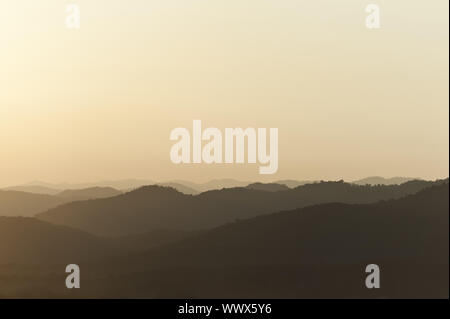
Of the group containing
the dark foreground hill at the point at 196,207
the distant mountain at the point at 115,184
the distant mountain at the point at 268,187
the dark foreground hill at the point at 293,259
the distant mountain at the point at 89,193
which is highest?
the distant mountain at the point at 115,184

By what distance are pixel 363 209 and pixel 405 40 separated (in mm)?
1066

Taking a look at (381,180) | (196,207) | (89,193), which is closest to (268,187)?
(196,207)

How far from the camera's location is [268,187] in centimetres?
317

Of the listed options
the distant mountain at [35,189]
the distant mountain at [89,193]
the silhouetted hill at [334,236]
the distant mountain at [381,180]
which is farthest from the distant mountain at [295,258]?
the distant mountain at [35,189]

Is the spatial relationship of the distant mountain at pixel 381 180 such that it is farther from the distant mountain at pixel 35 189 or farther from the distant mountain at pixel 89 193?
the distant mountain at pixel 35 189

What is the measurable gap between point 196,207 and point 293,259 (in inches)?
26.3

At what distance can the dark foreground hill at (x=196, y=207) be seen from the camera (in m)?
3.17

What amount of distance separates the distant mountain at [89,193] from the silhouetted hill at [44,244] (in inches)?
7.8

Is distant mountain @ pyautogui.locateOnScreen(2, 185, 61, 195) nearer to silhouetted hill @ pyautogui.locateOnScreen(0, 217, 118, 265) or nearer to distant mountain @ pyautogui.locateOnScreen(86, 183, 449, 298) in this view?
silhouetted hill @ pyautogui.locateOnScreen(0, 217, 118, 265)

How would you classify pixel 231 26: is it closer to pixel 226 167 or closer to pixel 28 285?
pixel 226 167

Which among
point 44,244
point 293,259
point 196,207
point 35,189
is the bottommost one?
point 293,259

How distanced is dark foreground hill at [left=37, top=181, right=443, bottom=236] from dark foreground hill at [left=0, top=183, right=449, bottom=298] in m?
0.05

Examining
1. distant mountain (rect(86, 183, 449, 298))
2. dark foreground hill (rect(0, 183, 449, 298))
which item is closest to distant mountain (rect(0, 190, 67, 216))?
dark foreground hill (rect(0, 183, 449, 298))

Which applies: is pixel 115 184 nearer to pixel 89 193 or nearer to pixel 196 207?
pixel 89 193
